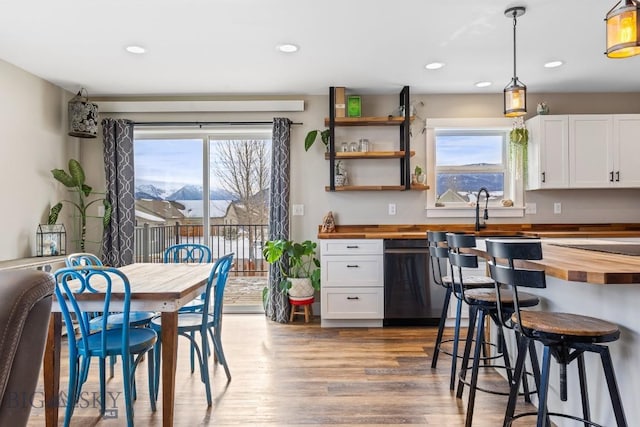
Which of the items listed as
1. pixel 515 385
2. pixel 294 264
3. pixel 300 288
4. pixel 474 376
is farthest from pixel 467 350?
pixel 294 264

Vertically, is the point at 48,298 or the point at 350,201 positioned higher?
the point at 350,201

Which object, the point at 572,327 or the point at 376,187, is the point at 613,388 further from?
the point at 376,187

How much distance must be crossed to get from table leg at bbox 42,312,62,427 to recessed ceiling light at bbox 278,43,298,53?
7.76 ft

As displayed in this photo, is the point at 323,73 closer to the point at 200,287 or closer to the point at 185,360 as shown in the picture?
the point at 200,287

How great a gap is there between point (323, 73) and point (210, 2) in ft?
4.75

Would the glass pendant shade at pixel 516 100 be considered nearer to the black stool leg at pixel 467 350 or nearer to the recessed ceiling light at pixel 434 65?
the recessed ceiling light at pixel 434 65

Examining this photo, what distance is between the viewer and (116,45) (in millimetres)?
3084

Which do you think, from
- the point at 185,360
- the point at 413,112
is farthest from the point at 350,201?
the point at 185,360

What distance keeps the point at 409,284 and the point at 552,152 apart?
1989 mm

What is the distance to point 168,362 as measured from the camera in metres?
1.90

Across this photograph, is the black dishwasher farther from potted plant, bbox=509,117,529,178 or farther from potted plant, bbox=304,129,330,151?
potted plant, bbox=509,117,529,178

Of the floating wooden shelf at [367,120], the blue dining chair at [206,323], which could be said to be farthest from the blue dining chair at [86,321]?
the floating wooden shelf at [367,120]

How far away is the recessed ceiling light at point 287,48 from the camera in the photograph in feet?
10.2

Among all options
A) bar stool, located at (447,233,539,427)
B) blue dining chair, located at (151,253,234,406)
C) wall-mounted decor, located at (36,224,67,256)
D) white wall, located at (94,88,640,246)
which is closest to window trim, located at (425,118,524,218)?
white wall, located at (94,88,640,246)
